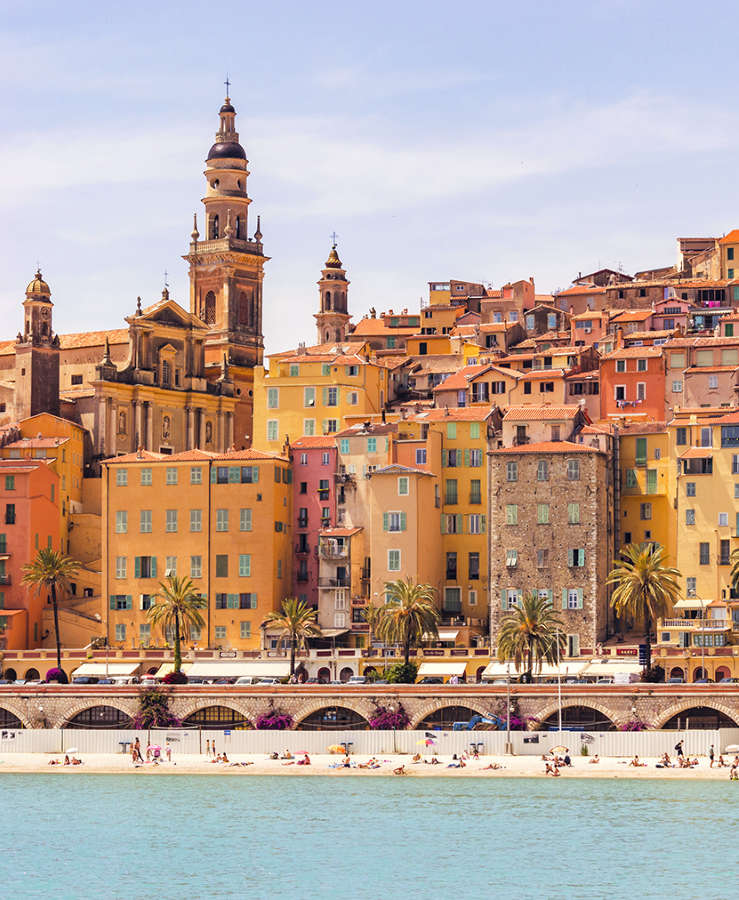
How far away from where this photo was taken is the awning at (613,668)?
379 ft

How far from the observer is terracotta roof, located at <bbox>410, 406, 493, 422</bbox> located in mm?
131500

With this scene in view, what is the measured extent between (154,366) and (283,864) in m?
73.4

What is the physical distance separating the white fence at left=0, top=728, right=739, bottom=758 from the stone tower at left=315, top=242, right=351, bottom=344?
217 ft

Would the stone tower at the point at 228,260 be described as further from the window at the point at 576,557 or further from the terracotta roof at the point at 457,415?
the window at the point at 576,557

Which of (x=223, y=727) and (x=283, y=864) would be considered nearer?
(x=283, y=864)

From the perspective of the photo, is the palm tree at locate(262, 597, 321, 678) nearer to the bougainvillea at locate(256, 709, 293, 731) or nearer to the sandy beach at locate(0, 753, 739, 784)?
the bougainvillea at locate(256, 709, 293, 731)

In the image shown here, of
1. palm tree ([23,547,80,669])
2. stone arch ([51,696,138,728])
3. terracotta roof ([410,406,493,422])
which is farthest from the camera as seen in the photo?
terracotta roof ([410,406,493,422])

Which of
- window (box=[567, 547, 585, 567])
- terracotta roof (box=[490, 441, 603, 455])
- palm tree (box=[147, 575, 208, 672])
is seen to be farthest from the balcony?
window (box=[567, 547, 585, 567])

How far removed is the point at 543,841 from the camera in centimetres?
9519

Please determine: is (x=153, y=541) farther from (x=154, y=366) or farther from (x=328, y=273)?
(x=328, y=273)

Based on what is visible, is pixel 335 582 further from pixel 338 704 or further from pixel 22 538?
pixel 22 538

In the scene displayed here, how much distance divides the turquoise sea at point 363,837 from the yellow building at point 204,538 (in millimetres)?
17741

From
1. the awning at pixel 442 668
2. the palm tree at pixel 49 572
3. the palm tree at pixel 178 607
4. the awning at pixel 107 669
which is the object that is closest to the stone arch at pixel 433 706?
the awning at pixel 442 668

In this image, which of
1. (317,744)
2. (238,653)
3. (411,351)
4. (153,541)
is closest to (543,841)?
(317,744)
